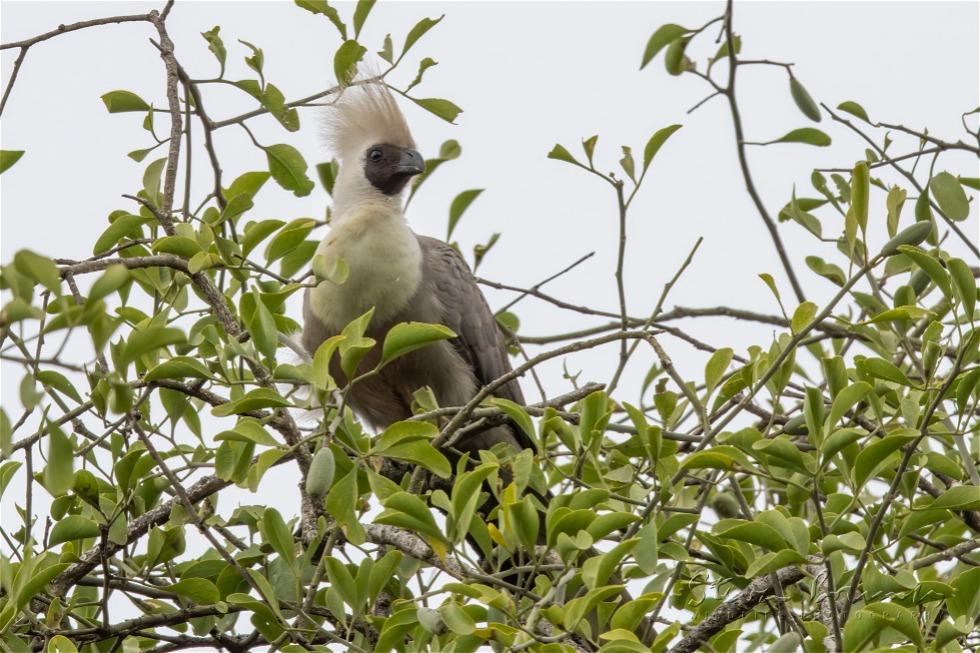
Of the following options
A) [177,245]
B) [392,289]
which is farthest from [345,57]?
[392,289]

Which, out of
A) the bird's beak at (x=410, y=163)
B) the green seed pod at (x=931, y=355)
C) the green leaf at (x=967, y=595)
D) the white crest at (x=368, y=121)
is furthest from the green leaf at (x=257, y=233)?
the white crest at (x=368, y=121)

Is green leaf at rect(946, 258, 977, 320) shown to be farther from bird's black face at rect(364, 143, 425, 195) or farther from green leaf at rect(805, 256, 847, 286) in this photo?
bird's black face at rect(364, 143, 425, 195)

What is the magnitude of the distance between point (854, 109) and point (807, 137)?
0.23 metres

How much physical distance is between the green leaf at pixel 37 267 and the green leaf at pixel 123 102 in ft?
4.95

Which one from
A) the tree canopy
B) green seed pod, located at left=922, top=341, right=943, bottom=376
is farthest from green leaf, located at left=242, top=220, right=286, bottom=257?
green seed pod, located at left=922, top=341, right=943, bottom=376

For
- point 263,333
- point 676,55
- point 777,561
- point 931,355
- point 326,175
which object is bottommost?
point 777,561

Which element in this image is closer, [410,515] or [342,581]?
[410,515]

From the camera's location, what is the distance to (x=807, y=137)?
2.98 meters

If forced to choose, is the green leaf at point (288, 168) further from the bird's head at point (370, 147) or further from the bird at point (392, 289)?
the bird's head at point (370, 147)

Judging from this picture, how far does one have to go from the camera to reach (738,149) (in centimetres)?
297

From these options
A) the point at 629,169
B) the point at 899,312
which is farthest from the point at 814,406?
the point at 629,169

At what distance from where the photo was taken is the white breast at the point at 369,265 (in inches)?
149

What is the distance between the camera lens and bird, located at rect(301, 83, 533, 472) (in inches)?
152

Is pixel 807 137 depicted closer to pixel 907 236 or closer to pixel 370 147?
pixel 907 236
